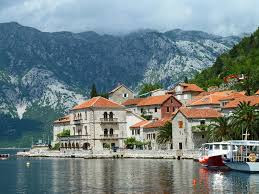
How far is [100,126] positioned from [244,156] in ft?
215

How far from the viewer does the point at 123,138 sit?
490 feet

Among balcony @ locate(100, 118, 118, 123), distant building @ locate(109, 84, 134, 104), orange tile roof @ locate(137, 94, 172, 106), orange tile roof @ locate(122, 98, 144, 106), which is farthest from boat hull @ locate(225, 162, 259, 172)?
distant building @ locate(109, 84, 134, 104)

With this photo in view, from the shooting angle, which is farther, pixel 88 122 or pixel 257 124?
pixel 88 122

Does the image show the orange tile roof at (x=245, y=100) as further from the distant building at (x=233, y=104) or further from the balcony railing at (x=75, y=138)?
the balcony railing at (x=75, y=138)

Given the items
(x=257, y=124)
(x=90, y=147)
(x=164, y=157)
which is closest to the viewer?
(x=257, y=124)

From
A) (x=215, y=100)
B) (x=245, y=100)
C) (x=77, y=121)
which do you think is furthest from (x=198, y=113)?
(x=77, y=121)

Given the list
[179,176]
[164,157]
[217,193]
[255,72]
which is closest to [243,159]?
[179,176]

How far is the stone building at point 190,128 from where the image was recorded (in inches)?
4715

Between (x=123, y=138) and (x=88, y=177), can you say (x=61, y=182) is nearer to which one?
(x=88, y=177)

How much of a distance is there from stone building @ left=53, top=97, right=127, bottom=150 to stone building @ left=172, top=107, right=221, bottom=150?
28125 mm

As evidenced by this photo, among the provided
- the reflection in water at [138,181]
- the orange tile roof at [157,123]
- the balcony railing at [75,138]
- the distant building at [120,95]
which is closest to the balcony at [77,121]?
the balcony railing at [75,138]

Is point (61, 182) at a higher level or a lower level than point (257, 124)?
lower

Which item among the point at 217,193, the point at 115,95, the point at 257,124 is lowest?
the point at 217,193

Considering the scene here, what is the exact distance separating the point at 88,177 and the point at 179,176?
11.9 metres
